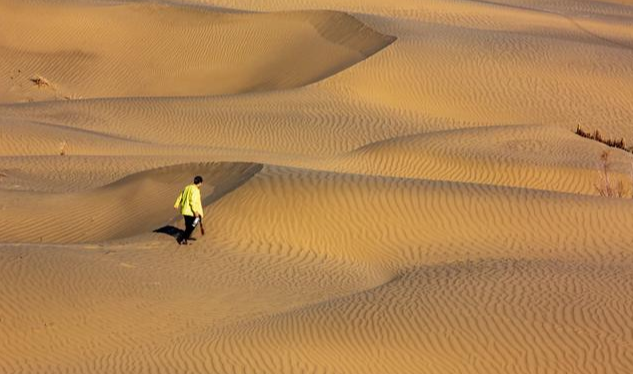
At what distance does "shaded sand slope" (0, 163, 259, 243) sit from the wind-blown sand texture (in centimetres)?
5

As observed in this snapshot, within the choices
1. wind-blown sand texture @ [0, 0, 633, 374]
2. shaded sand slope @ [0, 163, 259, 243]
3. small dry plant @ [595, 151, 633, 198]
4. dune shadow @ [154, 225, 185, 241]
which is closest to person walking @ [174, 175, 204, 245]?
wind-blown sand texture @ [0, 0, 633, 374]

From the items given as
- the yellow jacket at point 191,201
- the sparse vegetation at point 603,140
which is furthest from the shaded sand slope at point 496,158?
the yellow jacket at point 191,201

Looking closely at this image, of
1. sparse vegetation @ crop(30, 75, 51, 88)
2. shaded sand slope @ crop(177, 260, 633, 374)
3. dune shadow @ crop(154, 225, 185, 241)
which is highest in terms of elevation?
sparse vegetation @ crop(30, 75, 51, 88)

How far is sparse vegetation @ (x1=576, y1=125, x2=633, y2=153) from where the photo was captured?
22.6 metres

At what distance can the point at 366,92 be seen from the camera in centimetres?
2606

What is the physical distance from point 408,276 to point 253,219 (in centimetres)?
293

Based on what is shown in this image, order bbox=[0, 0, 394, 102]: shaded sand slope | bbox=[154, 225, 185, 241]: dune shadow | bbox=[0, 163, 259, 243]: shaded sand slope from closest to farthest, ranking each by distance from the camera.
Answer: bbox=[154, 225, 185, 241]: dune shadow < bbox=[0, 163, 259, 243]: shaded sand slope < bbox=[0, 0, 394, 102]: shaded sand slope

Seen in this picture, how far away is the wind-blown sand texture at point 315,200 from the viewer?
1013 centimetres

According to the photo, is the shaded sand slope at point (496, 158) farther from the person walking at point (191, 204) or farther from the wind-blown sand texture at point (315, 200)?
the person walking at point (191, 204)

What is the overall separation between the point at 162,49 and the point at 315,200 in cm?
1903

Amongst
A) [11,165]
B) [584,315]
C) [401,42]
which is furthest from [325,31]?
[584,315]

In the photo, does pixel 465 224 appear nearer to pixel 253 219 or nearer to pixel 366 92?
pixel 253 219

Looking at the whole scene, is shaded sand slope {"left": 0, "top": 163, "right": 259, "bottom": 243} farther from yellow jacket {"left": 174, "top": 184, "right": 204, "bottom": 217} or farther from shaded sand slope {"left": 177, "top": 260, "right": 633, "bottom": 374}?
shaded sand slope {"left": 177, "top": 260, "right": 633, "bottom": 374}

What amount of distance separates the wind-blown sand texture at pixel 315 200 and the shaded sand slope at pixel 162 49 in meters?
0.09
